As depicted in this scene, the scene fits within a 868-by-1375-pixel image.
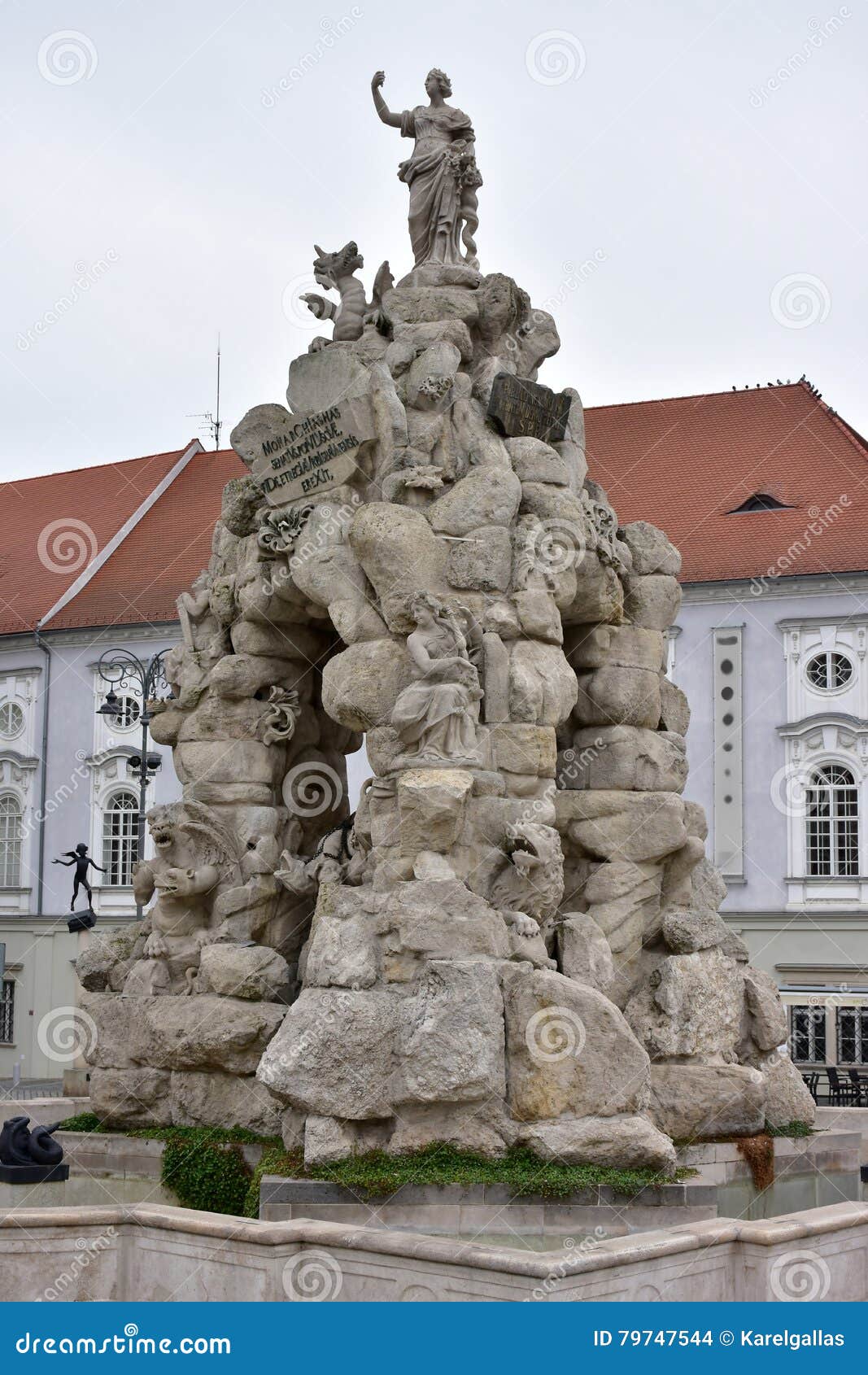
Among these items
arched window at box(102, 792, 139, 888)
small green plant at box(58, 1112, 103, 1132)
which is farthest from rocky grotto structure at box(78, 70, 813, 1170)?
arched window at box(102, 792, 139, 888)

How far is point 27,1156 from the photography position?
10.3 meters

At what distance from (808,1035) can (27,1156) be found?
16.3 meters

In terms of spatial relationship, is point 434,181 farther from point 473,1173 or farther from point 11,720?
point 11,720

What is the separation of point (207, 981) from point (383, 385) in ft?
13.0

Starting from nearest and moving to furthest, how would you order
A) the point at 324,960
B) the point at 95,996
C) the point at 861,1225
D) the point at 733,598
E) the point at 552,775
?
the point at 861,1225 → the point at 324,960 → the point at 552,775 → the point at 95,996 → the point at 733,598

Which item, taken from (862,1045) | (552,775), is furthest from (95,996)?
(862,1045)

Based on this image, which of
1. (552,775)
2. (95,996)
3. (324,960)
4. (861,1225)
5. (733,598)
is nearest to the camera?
(861,1225)

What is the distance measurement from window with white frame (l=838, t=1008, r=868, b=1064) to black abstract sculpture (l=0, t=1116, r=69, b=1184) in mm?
16523

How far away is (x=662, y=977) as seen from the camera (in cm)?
1116

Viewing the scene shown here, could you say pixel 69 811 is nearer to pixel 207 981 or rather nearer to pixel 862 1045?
pixel 862 1045

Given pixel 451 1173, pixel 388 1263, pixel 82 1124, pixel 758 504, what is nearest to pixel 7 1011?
→ pixel 758 504

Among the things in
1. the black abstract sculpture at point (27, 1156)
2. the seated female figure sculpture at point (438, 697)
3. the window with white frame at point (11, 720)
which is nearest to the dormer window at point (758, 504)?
the window with white frame at point (11, 720)

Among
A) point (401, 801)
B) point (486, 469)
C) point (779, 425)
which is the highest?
point (779, 425)

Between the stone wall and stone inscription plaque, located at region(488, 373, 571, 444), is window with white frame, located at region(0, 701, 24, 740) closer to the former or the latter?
stone inscription plaque, located at region(488, 373, 571, 444)
